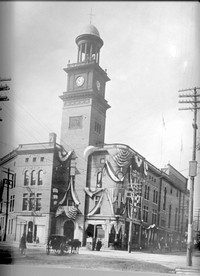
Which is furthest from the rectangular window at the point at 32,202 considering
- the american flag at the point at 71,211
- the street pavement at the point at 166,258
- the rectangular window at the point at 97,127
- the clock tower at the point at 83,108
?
the rectangular window at the point at 97,127

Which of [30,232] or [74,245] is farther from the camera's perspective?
[30,232]

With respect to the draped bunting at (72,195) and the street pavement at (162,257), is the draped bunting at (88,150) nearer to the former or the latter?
the draped bunting at (72,195)

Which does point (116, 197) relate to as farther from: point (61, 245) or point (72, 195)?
point (61, 245)

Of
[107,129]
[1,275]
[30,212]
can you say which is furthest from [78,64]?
[1,275]

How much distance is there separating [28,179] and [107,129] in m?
1.32

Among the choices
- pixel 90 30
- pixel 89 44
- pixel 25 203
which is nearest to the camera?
pixel 90 30

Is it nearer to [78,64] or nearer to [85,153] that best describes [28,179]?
[85,153]

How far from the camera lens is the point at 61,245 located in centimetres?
650

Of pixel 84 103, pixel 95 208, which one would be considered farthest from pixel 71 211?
pixel 84 103

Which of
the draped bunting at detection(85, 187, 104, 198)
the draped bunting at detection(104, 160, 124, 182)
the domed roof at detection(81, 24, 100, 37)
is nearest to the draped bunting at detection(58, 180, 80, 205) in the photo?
the draped bunting at detection(85, 187, 104, 198)

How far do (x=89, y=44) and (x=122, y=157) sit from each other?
1.60 metres

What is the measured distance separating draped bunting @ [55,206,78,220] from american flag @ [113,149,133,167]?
2.86 ft

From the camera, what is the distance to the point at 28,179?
268 inches

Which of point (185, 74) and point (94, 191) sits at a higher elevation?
point (185, 74)
